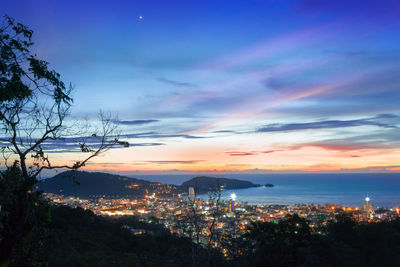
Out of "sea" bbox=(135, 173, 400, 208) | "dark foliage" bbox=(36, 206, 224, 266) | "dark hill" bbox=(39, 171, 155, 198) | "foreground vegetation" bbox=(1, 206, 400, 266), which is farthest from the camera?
"sea" bbox=(135, 173, 400, 208)

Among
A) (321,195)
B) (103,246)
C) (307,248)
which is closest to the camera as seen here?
(307,248)

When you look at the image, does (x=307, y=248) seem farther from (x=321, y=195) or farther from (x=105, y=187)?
(x=321, y=195)

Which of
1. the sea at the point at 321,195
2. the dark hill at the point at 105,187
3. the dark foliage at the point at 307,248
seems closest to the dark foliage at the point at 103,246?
the dark foliage at the point at 307,248

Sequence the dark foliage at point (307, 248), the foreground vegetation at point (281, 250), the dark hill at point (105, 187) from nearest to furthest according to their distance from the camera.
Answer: the foreground vegetation at point (281, 250) < the dark foliage at point (307, 248) < the dark hill at point (105, 187)

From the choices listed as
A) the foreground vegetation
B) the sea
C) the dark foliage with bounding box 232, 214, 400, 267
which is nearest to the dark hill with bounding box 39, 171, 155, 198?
the sea

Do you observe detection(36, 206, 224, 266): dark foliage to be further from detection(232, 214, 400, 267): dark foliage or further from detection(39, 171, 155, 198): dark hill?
detection(39, 171, 155, 198): dark hill

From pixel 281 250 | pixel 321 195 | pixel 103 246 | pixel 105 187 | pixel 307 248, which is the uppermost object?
pixel 281 250

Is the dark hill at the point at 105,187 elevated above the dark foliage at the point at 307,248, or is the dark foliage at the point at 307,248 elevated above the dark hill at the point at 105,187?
the dark foliage at the point at 307,248

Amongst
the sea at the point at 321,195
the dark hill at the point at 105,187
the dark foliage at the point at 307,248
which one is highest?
the dark foliage at the point at 307,248

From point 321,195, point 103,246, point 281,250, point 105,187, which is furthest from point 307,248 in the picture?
point 321,195

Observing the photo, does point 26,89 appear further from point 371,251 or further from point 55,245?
point 371,251

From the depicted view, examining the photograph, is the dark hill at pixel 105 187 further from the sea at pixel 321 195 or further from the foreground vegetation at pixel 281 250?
the foreground vegetation at pixel 281 250

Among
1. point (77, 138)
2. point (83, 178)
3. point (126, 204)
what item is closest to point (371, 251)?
point (77, 138)
